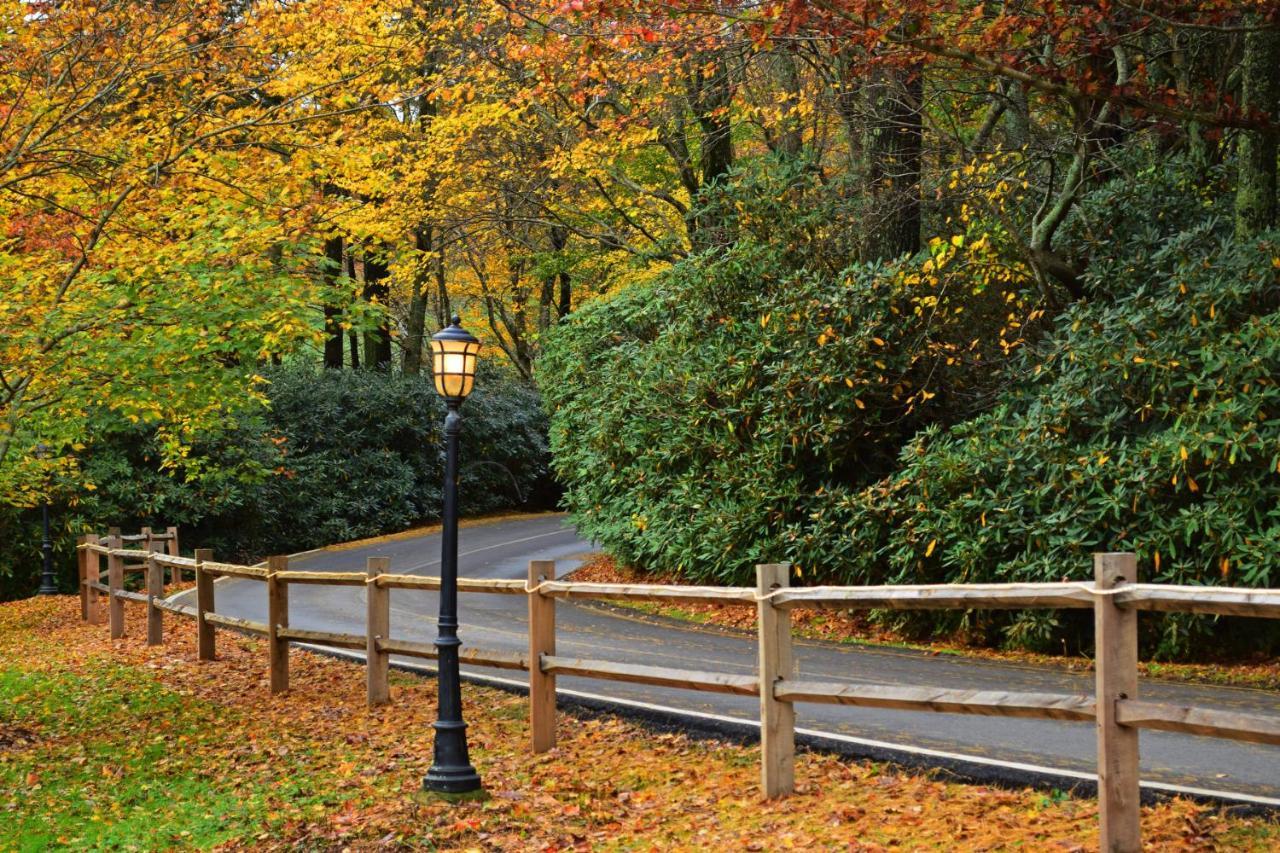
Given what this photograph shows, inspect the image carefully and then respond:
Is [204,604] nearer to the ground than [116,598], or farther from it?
farther from it

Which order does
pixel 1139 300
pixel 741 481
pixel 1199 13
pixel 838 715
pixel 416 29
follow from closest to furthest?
pixel 838 715 < pixel 1199 13 < pixel 1139 300 < pixel 741 481 < pixel 416 29

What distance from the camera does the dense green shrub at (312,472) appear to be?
2423 cm

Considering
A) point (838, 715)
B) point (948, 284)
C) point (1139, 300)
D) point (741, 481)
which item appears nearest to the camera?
point (838, 715)

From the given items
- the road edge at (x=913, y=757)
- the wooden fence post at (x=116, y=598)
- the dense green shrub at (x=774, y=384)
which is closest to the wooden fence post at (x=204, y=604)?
the wooden fence post at (x=116, y=598)

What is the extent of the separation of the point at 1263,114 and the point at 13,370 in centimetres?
1146

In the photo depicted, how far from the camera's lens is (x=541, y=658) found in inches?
353

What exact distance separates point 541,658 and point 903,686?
2.94m

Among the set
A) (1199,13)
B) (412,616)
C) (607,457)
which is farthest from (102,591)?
(1199,13)

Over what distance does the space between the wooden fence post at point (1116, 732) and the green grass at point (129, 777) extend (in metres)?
4.92

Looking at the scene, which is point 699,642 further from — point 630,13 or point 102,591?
point 102,591

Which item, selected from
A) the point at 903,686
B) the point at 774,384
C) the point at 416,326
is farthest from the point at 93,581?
the point at 416,326

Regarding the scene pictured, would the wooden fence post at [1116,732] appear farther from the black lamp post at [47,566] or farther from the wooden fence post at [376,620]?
the black lamp post at [47,566]

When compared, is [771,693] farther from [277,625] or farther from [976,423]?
[976,423]

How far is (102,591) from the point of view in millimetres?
19062
